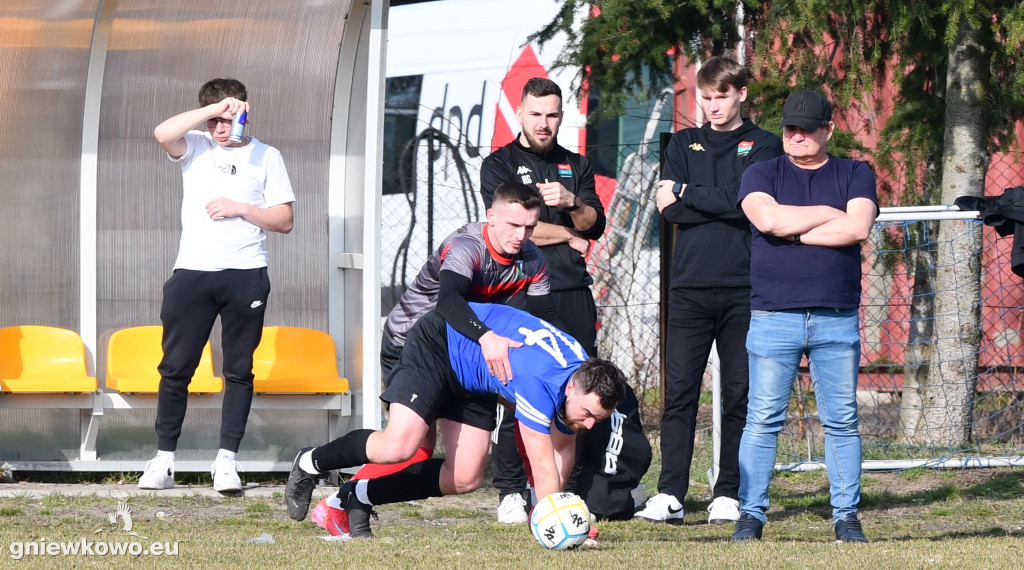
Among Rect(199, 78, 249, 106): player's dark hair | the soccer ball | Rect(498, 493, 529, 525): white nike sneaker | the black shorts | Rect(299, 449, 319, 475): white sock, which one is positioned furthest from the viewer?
Rect(199, 78, 249, 106): player's dark hair

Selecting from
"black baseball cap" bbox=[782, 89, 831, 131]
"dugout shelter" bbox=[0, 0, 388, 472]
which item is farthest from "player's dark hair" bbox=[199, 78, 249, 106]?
"black baseball cap" bbox=[782, 89, 831, 131]

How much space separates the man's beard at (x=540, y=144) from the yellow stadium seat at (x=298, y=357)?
2.04m

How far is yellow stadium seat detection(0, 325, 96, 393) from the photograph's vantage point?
7289mm

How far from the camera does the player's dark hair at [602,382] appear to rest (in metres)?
4.78

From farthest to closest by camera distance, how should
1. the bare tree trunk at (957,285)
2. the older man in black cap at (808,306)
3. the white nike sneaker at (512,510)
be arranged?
the bare tree trunk at (957,285) < the white nike sneaker at (512,510) < the older man in black cap at (808,306)

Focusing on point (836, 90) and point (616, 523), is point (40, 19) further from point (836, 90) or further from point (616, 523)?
point (836, 90)

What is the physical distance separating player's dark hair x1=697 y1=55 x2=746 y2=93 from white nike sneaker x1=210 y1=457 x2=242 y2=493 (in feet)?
10.7

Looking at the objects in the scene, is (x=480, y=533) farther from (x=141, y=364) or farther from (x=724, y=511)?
(x=141, y=364)

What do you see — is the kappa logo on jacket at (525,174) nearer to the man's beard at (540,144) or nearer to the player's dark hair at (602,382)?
the man's beard at (540,144)

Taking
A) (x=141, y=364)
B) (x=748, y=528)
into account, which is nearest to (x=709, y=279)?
(x=748, y=528)

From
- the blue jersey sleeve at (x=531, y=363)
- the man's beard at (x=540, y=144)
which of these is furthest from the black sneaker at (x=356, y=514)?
the man's beard at (x=540, y=144)

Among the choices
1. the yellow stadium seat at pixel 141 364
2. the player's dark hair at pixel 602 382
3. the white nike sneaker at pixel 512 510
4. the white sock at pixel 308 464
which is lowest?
the white nike sneaker at pixel 512 510

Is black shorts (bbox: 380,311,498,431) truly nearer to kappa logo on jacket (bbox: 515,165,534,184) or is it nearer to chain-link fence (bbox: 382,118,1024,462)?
kappa logo on jacket (bbox: 515,165,534,184)

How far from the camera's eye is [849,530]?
5277 millimetres
